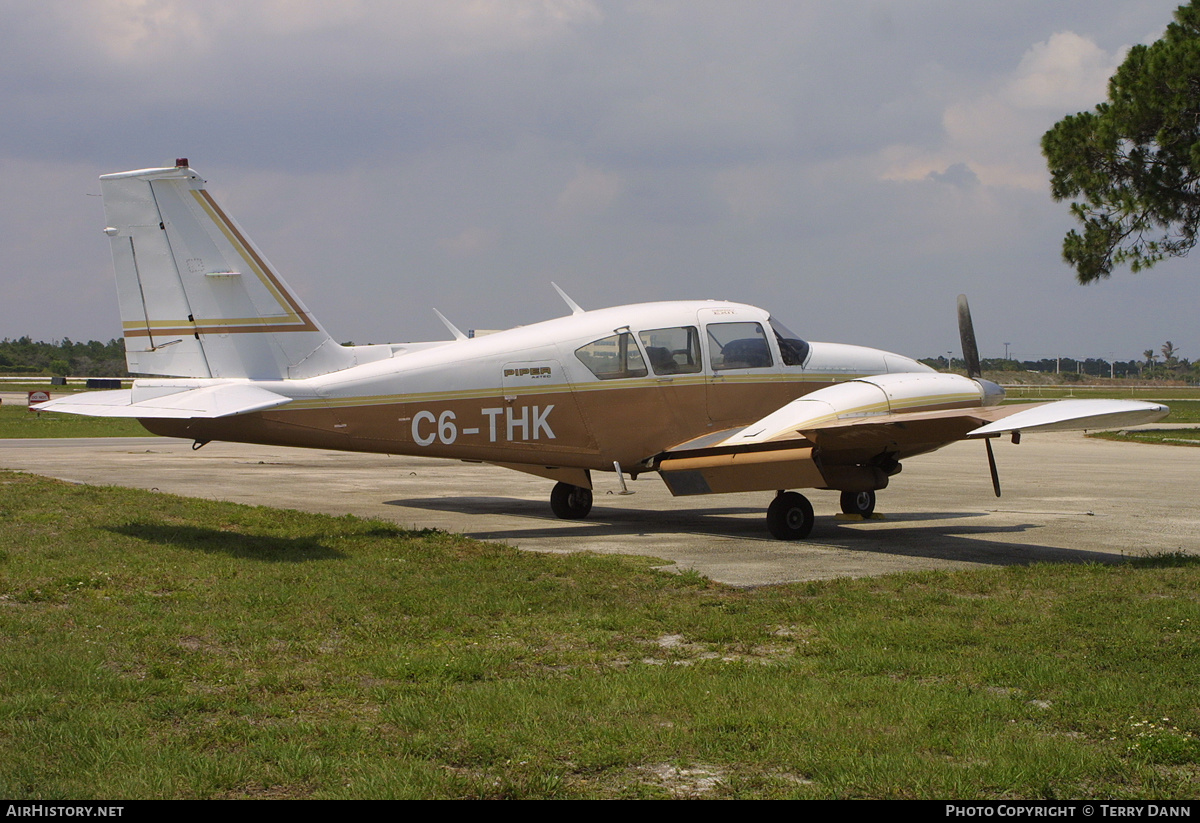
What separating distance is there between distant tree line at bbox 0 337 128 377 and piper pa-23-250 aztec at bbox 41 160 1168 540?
141 meters

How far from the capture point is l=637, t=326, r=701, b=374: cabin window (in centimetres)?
1433

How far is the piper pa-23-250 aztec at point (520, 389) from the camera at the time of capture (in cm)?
1270

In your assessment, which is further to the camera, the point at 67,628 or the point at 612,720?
the point at 67,628

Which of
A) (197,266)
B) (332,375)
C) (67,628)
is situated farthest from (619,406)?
(67,628)

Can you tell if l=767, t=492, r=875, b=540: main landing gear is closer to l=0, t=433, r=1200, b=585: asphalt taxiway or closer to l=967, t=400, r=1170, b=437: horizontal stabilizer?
l=0, t=433, r=1200, b=585: asphalt taxiway

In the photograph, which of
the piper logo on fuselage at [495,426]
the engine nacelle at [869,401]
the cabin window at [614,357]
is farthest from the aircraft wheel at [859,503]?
the piper logo on fuselage at [495,426]

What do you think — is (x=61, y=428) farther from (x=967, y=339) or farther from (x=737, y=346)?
(x=967, y=339)

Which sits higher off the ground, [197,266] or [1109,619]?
[197,266]

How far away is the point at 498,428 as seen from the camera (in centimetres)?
1369

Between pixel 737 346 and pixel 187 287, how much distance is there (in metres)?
7.40

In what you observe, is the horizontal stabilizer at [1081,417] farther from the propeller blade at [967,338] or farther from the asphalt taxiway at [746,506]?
the propeller blade at [967,338]

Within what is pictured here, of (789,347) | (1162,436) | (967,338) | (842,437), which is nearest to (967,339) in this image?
(967,338)

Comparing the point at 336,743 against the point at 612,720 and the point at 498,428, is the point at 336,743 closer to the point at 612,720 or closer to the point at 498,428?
the point at 612,720

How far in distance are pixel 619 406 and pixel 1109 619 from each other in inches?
289
